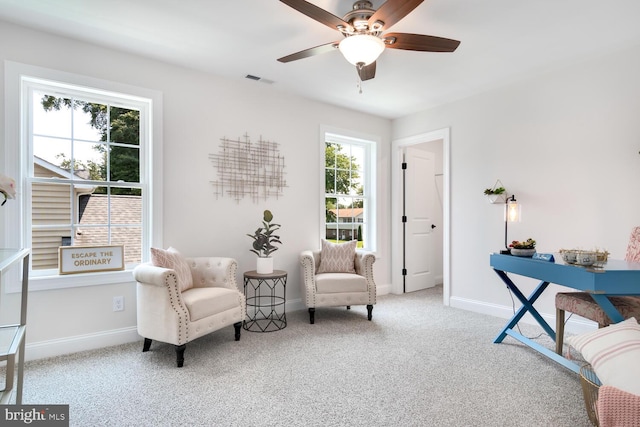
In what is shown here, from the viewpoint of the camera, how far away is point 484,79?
378 cm

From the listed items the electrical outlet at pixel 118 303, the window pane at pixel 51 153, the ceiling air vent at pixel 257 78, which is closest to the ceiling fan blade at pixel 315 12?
the ceiling air vent at pixel 257 78

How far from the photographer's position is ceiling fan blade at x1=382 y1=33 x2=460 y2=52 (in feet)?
7.44

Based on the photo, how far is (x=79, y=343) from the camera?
2.92m

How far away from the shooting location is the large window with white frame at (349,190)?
479 centimetres

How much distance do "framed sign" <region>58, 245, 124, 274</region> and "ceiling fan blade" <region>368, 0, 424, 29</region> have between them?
282cm

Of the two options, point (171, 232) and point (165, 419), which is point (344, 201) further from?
point (165, 419)

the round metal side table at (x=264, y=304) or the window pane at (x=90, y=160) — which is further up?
the window pane at (x=90, y=160)

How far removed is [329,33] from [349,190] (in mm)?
2461

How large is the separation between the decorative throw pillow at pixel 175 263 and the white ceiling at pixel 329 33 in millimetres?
1776

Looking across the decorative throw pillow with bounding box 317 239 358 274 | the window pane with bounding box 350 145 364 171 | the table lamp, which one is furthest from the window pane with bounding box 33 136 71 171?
the table lamp

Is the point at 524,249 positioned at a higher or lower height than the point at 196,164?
lower

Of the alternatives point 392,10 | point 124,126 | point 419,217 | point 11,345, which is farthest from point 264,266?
point 419,217

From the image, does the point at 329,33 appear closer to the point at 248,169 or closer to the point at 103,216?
the point at 248,169

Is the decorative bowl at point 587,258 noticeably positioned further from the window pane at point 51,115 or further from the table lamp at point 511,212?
the window pane at point 51,115
